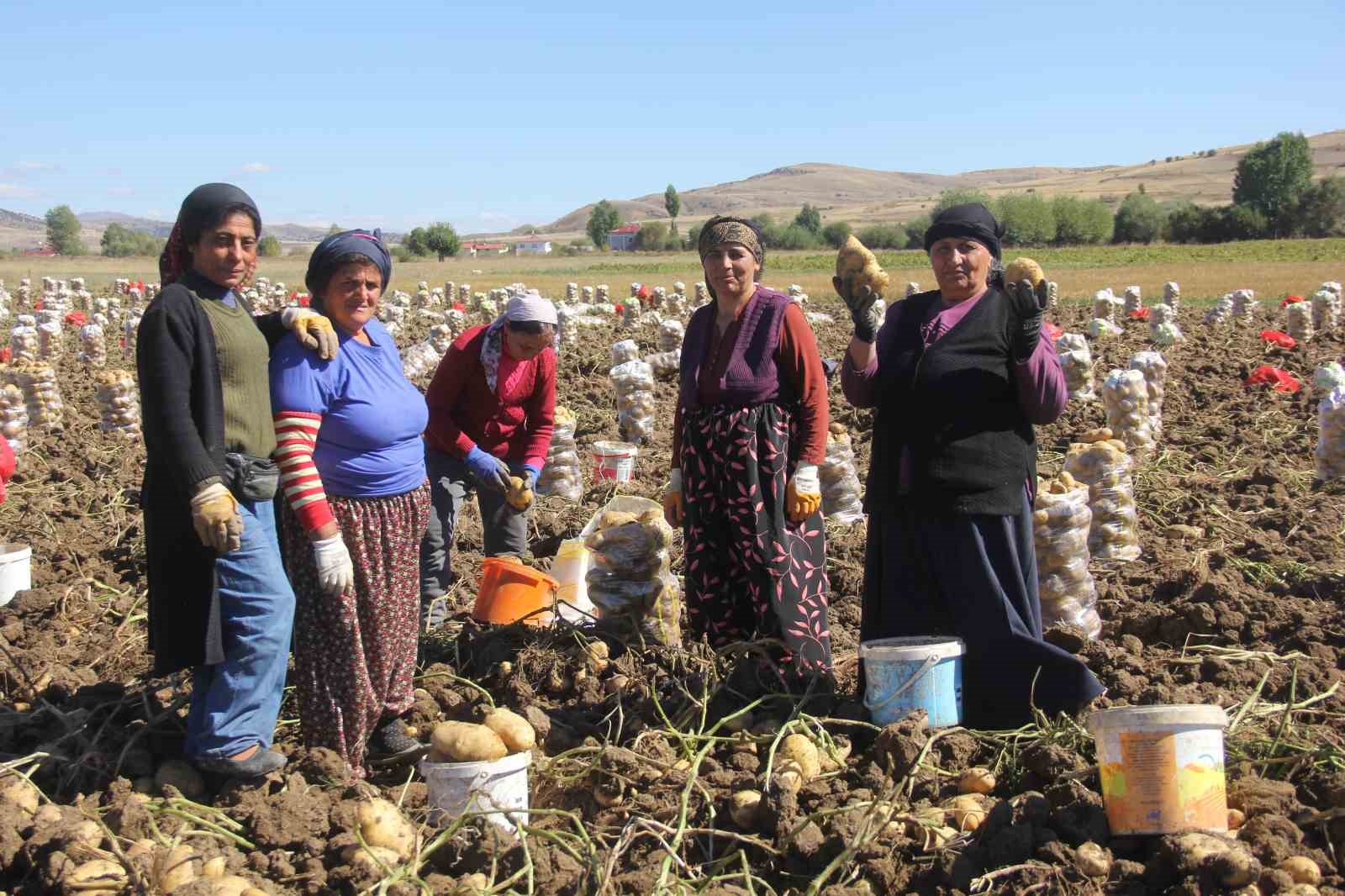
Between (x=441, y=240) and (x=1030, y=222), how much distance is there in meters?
31.9

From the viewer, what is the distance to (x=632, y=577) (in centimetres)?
427

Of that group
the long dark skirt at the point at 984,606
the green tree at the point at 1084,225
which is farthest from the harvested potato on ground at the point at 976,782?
the green tree at the point at 1084,225

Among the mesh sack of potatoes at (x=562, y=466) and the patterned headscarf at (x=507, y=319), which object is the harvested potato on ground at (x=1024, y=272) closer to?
the patterned headscarf at (x=507, y=319)

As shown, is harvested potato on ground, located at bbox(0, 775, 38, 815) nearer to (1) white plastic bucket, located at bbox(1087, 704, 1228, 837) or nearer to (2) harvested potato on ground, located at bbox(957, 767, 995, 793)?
(2) harvested potato on ground, located at bbox(957, 767, 995, 793)

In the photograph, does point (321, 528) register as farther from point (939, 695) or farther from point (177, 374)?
point (939, 695)

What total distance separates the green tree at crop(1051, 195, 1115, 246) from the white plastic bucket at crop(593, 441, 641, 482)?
6057cm

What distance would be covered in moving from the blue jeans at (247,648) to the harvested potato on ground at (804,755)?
1.39 metres

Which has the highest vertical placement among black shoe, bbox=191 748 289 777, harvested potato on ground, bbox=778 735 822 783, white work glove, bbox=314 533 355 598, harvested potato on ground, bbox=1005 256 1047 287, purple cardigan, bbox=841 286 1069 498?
harvested potato on ground, bbox=1005 256 1047 287

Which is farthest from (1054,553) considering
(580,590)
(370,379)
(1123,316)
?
(1123,316)

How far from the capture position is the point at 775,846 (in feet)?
9.96

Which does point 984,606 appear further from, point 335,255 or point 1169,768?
point 335,255

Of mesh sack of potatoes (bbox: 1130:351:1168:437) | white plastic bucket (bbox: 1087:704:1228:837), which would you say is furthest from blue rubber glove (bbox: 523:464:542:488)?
mesh sack of potatoes (bbox: 1130:351:1168:437)

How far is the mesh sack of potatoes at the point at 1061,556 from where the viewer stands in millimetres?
4688

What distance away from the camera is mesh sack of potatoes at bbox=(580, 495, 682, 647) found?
425 centimetres
